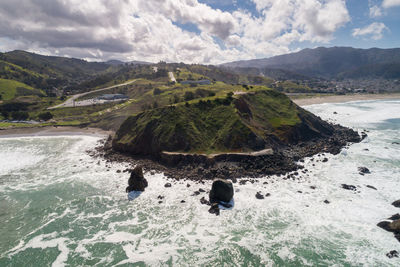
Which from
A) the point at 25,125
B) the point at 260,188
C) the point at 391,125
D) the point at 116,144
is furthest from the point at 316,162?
the point at 25,125

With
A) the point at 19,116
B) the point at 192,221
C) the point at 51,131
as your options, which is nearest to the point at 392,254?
the point at 192,221

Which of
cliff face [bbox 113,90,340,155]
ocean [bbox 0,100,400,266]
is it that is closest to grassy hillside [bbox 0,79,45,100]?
ocean [bbox 0,100,400,266]

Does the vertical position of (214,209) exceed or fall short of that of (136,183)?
it falls short

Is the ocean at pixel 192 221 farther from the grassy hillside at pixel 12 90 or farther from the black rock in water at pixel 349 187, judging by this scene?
the grassy hillside at pixel 12 90

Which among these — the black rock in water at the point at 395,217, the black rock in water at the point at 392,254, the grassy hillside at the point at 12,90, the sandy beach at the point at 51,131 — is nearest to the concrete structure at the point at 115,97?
the sandy beach at the point at 51,131

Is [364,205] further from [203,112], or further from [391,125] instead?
[391,125]

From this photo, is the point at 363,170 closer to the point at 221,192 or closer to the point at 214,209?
the point at 221,192
